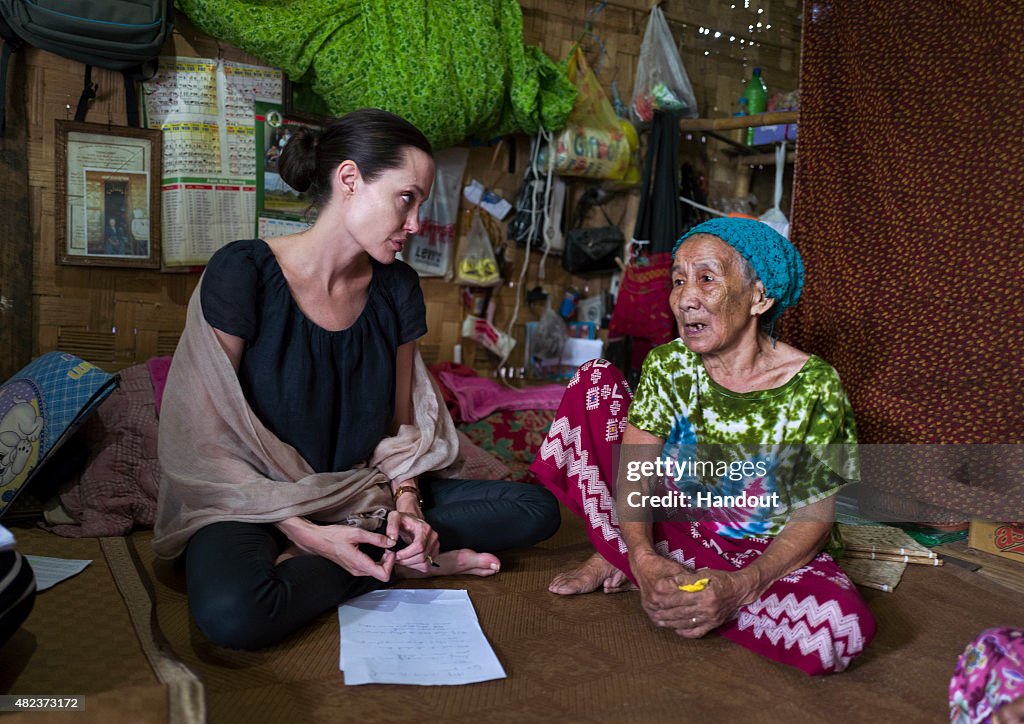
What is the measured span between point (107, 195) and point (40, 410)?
968mm

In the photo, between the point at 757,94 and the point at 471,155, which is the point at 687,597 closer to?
the point at 471,155

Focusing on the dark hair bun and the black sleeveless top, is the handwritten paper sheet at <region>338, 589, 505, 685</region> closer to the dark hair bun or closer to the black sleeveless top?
the black sleeveless top

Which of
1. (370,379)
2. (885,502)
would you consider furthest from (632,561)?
(885,502)

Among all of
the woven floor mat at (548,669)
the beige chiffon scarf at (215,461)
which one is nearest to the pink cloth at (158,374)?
the woven floor mat at (548,669)

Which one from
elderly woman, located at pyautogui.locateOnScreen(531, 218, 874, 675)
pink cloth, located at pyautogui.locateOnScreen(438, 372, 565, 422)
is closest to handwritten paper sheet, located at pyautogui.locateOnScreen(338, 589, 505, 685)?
elderly woman, located at pyautogui.locateOnScreen(531, 218, 874, 675)

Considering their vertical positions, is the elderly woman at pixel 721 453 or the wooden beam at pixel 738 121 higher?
the wooden beam at pixel 738 121

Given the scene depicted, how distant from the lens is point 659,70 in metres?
3.64

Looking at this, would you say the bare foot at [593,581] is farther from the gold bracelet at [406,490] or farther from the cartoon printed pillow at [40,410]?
the cartoon printed pillow at [40,410]

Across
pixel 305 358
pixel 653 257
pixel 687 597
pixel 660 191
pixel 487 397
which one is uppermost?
pixel 660 191

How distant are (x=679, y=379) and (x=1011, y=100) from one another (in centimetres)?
122

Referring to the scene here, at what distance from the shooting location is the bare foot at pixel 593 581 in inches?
72.2

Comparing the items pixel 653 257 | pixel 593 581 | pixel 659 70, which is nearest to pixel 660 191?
pixel 653 257

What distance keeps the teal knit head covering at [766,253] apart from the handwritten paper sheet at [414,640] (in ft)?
3.02

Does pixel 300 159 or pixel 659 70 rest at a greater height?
pixel 659 70
